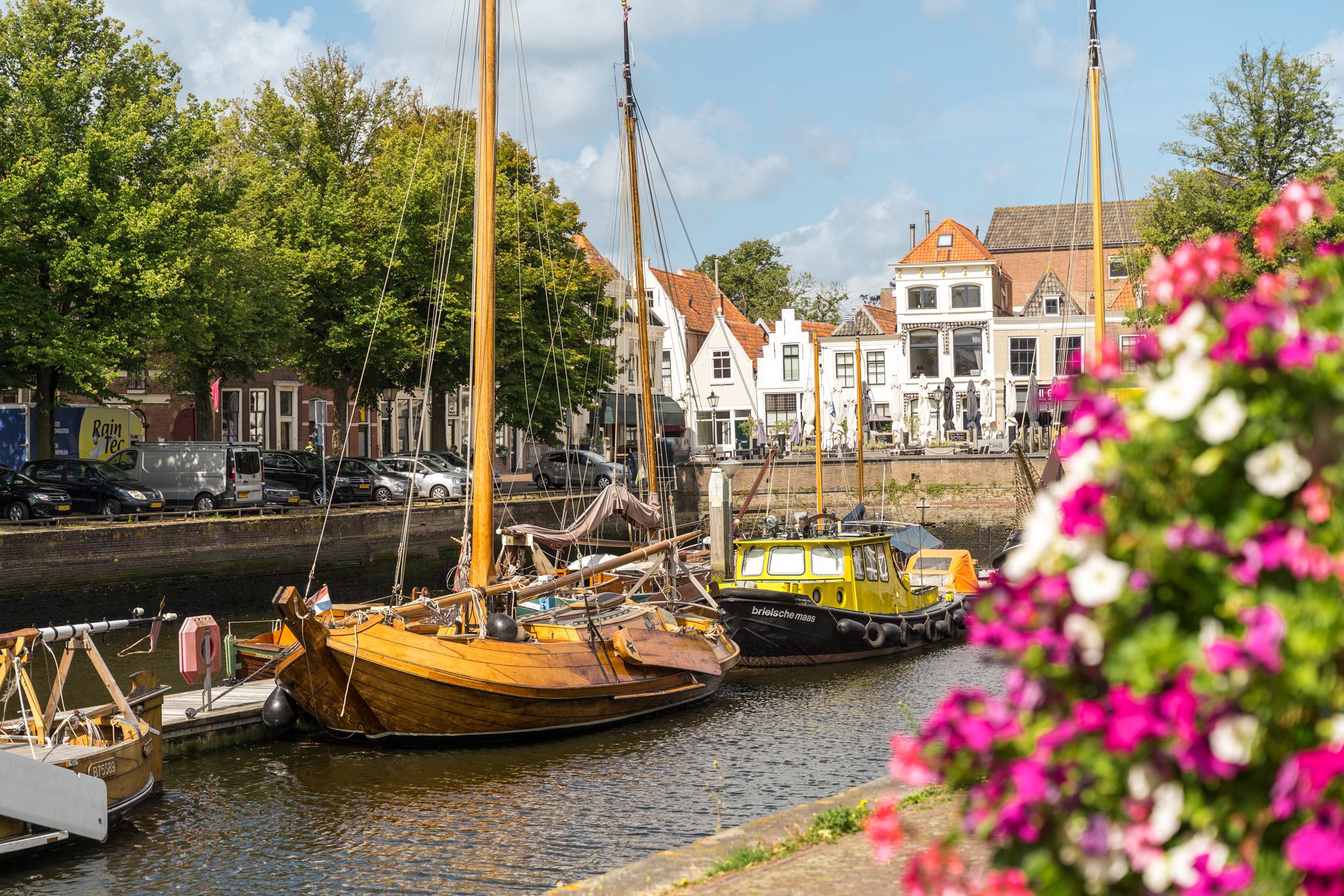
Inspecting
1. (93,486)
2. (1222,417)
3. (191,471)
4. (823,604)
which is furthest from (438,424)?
(1222,417)

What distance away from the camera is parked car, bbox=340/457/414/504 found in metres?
42.7

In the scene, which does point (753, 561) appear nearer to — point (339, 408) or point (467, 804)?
point (467, 804)

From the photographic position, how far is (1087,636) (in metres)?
2.66

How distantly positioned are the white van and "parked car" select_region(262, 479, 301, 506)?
1.19 m

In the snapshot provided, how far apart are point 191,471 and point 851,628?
1959cm

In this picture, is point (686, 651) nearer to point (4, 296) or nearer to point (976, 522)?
point (4, 296)

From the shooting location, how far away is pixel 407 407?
2474 inches

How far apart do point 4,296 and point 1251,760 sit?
32.8m

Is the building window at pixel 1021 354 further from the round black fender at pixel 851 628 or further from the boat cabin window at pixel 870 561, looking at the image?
the round black fender at pixel 851 628

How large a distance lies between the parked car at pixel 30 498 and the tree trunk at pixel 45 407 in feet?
5.16

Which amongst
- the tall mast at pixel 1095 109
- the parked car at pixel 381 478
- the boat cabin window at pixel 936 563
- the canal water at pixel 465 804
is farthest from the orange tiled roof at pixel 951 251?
the canal water at pixel 465 804

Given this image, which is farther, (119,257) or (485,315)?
(119,257)

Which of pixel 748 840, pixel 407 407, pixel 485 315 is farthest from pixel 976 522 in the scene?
pixel 748 840

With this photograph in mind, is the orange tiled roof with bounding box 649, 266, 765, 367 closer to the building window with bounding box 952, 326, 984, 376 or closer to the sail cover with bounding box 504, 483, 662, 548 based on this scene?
the building window with bounding box 952, 326, 984, 376
